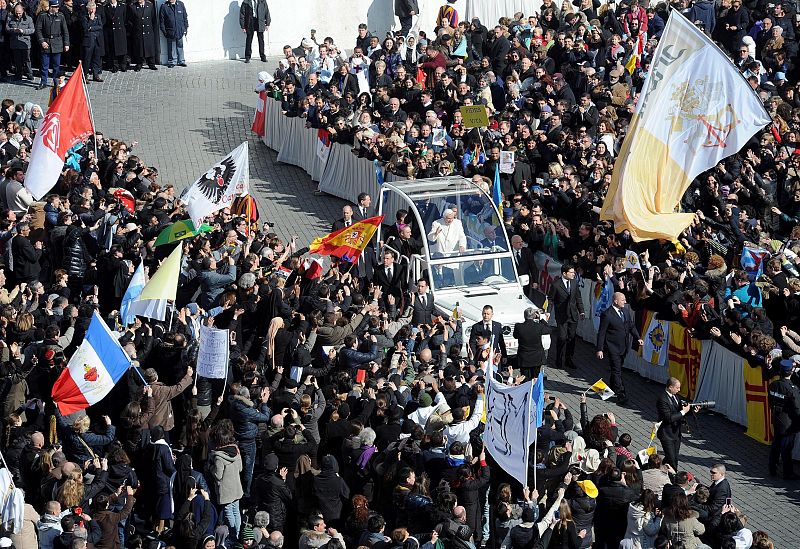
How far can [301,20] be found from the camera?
126ft

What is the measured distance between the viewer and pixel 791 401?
1806 cm

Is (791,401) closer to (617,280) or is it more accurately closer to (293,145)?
(617,280)

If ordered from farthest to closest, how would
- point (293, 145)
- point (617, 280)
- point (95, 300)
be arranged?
point (293, 145) → point (617, 280) → point (95, 300)

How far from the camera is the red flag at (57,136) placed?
76.8ft

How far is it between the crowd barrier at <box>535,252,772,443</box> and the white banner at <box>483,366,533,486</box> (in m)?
4.82

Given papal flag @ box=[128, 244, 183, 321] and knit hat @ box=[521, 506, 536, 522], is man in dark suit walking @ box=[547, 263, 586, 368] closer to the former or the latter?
papal flag @ box=[128, 244, 183, 321]

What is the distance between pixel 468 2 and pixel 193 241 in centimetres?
1682

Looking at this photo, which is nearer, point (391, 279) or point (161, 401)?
point (161, 401)

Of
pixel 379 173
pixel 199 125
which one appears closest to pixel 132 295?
pixel 379 173

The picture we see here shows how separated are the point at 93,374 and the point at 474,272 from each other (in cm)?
733

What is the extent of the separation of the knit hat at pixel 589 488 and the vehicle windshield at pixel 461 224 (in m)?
7.56

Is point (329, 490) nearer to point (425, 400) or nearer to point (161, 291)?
point (425, 400)

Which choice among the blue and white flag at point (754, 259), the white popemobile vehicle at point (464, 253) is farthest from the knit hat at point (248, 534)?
the blue and white flag at point (754, 259)

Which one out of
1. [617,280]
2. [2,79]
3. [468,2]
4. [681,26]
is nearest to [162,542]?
[617,280]
